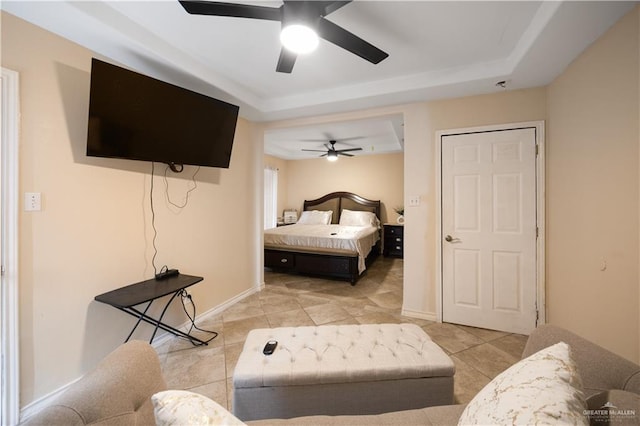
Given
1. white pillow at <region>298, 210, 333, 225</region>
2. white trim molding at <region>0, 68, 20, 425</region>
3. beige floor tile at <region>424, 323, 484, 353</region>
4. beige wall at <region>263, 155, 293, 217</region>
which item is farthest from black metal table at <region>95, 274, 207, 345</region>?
beige wall at <region>263, 155, 293, 217</region>

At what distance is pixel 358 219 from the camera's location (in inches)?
231

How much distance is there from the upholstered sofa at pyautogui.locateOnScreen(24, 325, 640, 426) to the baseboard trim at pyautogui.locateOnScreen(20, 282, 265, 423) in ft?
0.47

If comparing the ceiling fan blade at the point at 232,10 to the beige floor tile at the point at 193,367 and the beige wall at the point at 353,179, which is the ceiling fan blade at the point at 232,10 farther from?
the beige wall at the point at 353,179

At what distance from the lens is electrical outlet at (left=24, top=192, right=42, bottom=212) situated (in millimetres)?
1567

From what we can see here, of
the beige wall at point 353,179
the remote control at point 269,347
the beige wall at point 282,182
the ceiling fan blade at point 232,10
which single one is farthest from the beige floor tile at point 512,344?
the beige wall at point 282,182

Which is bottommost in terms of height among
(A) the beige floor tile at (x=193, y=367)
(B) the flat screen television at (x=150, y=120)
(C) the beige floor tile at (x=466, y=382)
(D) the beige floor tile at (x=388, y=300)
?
(A) the beige floor tile at (x=193, y=367)

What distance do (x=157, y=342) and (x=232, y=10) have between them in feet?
8.72

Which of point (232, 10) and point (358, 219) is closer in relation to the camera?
point (232, 10)

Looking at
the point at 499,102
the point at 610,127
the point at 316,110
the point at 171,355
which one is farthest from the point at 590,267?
the point at 171,355

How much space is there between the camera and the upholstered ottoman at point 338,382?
4.29 feet

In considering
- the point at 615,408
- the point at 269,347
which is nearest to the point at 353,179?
the point at 269,347

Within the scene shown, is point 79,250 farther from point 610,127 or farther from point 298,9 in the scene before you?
point 610,127

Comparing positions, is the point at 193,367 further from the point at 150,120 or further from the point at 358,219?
the point at 358,219

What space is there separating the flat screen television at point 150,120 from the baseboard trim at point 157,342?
5.15 ft
